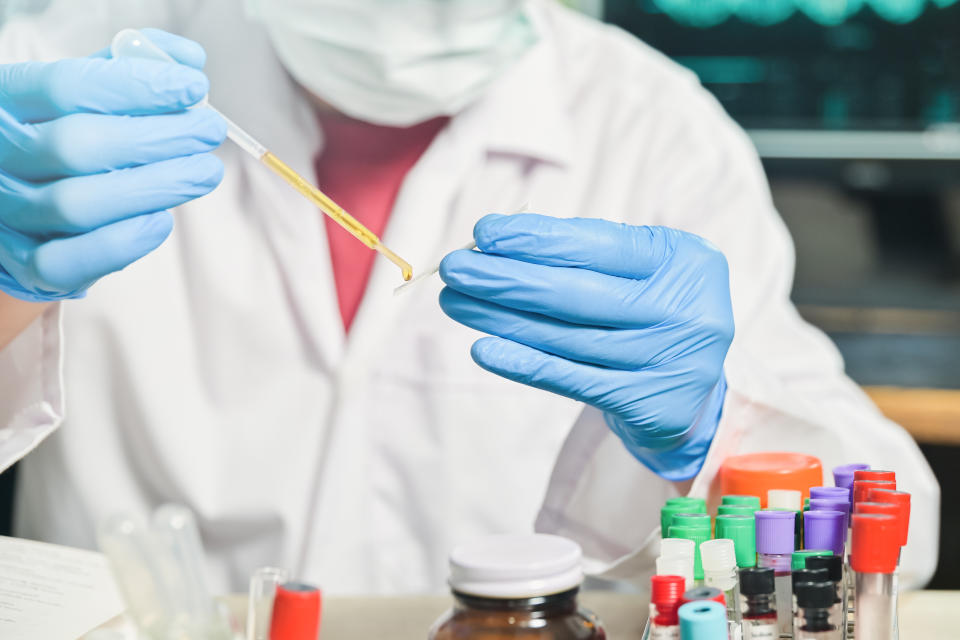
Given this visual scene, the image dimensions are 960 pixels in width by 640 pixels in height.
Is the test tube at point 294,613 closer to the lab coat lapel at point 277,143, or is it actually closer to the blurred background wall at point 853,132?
the lab coat lapel at point 277,143

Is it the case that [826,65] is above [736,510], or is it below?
above

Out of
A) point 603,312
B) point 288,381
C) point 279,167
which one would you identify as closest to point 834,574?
point 603,312

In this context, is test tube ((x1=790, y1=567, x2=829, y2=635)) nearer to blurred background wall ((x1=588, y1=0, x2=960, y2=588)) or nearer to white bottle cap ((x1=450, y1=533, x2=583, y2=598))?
white bottle cap ((x1=450, y1=533, x2=583, y2=598))

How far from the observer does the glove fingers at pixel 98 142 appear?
688 mm

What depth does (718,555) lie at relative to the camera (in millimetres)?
542

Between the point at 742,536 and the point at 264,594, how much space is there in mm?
275

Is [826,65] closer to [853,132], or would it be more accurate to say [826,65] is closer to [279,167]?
[853,132]

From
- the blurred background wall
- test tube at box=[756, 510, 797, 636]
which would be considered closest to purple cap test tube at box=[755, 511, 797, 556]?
test tube at box=[756, 510, 797, 636]

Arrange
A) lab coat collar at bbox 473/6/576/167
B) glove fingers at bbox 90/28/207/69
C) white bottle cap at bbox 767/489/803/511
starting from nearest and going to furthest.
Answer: white bottle cap at bbox 767/489/803/511
glove fingers at bbox 90/28/207/69
lab coat collar at bbox 473/6/576/167

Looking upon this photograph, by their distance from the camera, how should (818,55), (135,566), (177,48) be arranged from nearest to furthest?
(135,566) < (177,48) < (818,55)

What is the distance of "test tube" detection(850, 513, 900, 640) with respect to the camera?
52cm

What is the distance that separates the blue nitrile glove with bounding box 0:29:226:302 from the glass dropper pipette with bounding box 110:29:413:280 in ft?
0.09

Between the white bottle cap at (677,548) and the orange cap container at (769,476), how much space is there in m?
0.14

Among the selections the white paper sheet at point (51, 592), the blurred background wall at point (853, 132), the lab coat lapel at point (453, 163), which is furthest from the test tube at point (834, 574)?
the blurred background wall at point (853, 132)
